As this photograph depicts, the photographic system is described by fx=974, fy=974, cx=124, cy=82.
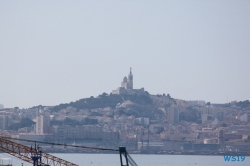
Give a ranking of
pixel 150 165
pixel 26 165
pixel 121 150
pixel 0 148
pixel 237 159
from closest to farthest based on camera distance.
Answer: pixel 121 150, pixel 0 148, pixel 26 165, pixel 150 165, pixel 237 159

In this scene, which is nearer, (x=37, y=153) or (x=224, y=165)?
(x=37, y=153)

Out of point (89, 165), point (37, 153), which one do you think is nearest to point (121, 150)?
point (37, 153)

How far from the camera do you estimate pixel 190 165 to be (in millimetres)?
151000

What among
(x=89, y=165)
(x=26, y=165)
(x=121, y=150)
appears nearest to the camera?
(x=121, y=150)

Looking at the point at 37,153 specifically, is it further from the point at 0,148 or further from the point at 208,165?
the point at 208,165

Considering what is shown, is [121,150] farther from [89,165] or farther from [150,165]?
[150,165]

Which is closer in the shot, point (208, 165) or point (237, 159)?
point (208, 165)

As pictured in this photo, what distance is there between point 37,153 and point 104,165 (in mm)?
65544

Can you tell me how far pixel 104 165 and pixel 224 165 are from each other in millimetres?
22134

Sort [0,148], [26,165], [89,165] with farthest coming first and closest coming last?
[89,165], [26,165], [0,148]

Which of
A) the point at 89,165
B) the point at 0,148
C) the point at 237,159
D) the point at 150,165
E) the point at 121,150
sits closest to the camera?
the point at 121,150

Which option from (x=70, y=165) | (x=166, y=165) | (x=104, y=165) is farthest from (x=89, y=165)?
(x=70, y=165)

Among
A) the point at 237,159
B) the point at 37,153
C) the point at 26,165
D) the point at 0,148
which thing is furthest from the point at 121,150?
the point at 237,159

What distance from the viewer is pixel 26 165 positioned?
374 feet
